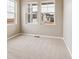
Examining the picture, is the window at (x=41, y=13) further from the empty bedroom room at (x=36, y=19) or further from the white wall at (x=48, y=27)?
the white wall at (x=48, y=27)

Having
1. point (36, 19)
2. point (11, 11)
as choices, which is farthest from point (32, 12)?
point (11, 11)

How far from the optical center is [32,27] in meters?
7.09

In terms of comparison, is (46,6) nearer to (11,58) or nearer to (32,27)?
(32,27)

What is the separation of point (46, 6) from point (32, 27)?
5.30 feet

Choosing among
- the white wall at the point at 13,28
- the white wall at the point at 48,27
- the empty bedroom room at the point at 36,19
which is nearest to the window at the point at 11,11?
the empty bedroom room at the point at 36,19

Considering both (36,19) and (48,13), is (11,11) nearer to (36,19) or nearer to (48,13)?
(36,19)

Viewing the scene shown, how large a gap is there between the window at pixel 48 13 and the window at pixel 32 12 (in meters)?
0.48

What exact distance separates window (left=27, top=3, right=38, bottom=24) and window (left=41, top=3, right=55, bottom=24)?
0.48 metres

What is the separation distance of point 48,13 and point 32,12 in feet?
3.63

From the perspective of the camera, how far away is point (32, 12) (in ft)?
23.6

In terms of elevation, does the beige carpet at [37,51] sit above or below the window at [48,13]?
below

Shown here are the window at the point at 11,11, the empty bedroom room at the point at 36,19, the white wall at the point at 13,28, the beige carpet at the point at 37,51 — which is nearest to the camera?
the beige carpet at the point at 37,51

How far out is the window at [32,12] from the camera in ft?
23.2
